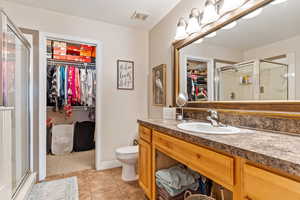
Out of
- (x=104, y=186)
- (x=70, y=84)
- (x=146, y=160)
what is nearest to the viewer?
(x=146, y=160)

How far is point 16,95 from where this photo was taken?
179 centimetres

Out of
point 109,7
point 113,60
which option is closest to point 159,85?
point 113,60

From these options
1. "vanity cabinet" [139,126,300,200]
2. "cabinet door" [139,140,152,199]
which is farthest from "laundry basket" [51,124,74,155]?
"vanity cabinet" [139,126,300,200]

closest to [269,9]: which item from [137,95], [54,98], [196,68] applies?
[196,68]

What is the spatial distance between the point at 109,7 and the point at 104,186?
231 centimetres

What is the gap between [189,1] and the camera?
1.81 meters

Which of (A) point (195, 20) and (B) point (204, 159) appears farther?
(A) point (195, 20)

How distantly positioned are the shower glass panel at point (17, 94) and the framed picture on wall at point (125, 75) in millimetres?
1220

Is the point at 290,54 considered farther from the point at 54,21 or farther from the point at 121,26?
the point at 54,21

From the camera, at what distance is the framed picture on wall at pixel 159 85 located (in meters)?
2.27

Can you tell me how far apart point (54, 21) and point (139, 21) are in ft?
3.96

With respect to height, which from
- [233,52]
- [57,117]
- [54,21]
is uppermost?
[54,21]

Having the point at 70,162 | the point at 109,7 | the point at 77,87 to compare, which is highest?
the point at 109,7

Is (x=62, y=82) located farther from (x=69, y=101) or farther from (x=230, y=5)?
(x=230, y=5)
